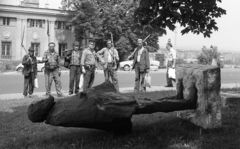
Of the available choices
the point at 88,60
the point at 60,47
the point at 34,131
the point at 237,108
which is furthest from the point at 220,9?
the point at 60,47

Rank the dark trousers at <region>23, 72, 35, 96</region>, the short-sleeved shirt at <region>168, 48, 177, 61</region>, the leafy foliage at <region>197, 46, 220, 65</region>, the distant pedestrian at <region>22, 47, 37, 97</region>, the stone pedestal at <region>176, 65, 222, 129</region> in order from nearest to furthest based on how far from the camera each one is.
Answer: the stone pedestal at <region>176, 65, 222, 129</region> < the distant pedestrian at <region>22, 47, 37, 97</region> < the dark trousers at <region>23, 72, 35, 96</region> < the short-sleeved shirt at <region>168, 48, 177, 61</region> < the leafy foliage at <region>197, 46, 220, 65</region>

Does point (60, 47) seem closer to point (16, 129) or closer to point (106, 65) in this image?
point (106, 65)

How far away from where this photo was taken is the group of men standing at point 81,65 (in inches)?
396

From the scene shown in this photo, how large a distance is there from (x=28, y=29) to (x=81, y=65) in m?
32.9

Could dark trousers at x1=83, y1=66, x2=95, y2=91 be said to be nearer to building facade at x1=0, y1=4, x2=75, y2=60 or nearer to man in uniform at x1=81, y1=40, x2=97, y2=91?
man in uniform at x1=81, y1=40, x2=97, y2=91

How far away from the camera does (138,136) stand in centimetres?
476

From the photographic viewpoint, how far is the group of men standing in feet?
33.0

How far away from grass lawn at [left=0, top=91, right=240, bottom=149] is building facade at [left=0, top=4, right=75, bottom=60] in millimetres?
Answer: 34144

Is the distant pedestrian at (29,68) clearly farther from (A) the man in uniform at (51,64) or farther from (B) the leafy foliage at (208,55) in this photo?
(B) the leafy foliage at (208,55)

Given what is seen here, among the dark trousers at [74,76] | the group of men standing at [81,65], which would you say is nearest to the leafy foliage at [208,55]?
the group of men standing at [81,65]

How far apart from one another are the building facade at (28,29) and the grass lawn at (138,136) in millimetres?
34144

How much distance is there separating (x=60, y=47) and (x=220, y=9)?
130 feet

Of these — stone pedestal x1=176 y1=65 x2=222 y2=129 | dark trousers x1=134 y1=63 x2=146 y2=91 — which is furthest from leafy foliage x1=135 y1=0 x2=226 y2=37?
dark trousers x1=134 y1=63 x2=146 y2=91

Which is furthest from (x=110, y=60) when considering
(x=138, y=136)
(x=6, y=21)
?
(x=6, y=21)
